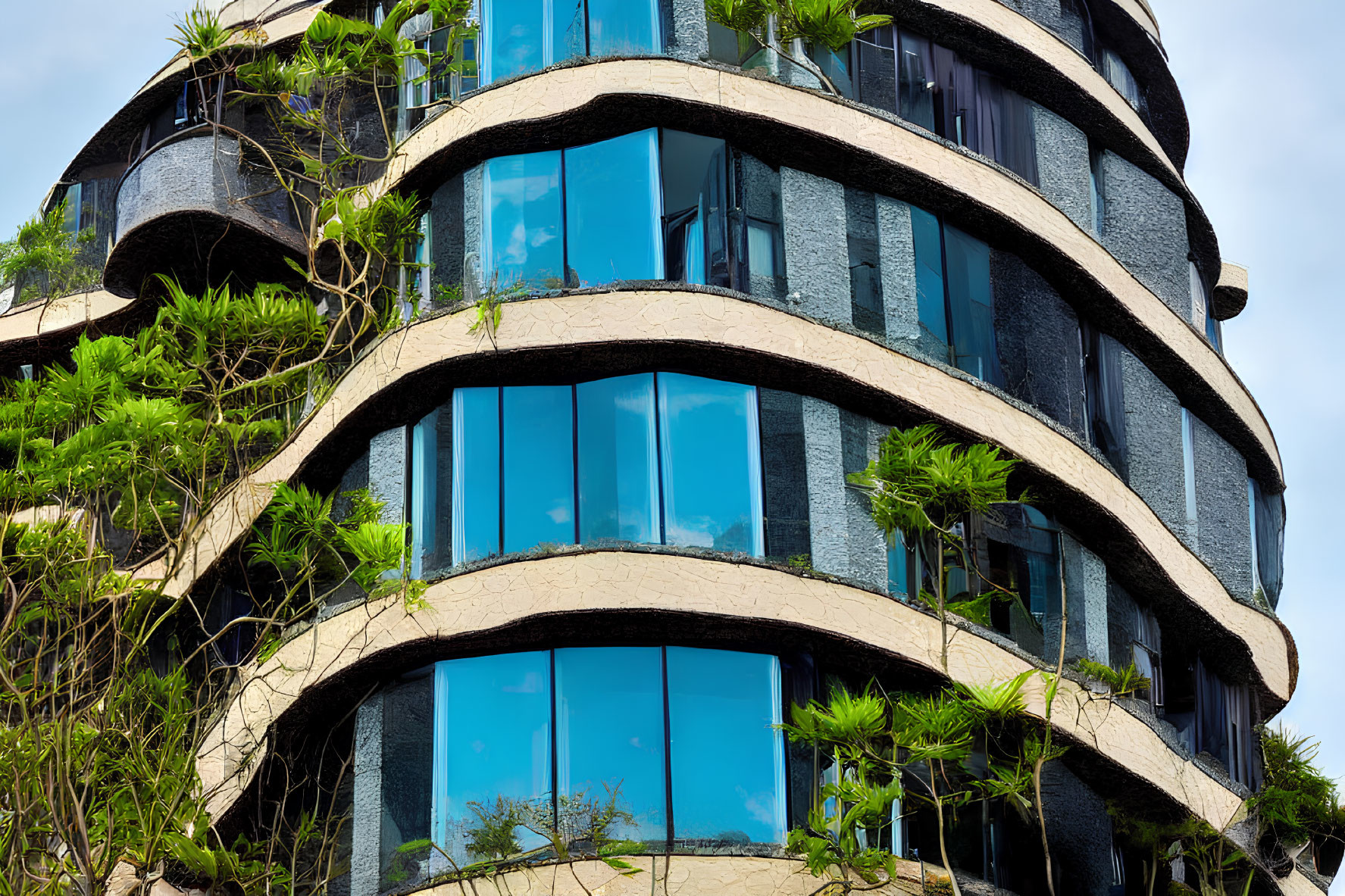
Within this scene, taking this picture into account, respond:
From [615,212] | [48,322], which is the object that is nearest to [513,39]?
[615,212]

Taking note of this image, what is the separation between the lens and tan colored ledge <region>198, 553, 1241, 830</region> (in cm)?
1520

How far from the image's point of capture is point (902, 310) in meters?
17.0

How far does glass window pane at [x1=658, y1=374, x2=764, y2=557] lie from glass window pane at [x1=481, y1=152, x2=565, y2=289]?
5.31ft

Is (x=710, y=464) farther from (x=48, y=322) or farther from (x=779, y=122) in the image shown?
(x=48, y=322)

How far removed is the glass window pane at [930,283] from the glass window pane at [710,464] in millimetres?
1893

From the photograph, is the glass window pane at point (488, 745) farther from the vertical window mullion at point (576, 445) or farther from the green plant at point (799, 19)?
the green plant at point (799, 19)

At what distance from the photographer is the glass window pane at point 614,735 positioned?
1466 cm

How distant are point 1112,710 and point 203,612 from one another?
27.8 ft

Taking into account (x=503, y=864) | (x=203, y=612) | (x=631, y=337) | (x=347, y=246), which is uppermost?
(x=347, y=246)

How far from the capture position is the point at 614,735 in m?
14.9

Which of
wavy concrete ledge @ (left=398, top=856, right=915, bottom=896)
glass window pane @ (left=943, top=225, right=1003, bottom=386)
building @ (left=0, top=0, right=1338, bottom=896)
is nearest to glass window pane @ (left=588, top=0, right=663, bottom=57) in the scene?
building @ (left=0, top=0, right=1338, bottom=896)

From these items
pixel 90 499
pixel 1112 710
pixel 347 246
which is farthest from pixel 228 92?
pixel 1112 710

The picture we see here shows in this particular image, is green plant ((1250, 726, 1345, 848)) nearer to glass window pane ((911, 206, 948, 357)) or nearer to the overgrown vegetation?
glass window pane ((911, 206, 948, 357))

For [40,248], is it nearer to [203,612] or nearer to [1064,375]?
[203,612]
